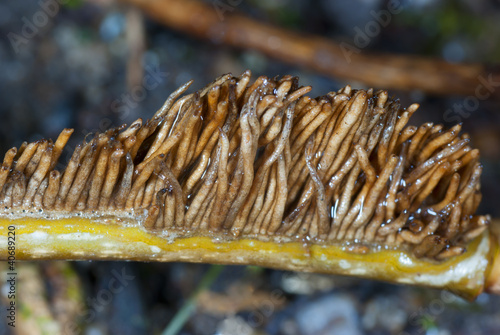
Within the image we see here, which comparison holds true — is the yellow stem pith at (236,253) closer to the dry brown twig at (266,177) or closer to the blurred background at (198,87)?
the dry brown twig at (266,177)

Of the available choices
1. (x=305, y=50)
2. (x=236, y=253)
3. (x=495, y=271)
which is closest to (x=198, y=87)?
(x=305, y=50)

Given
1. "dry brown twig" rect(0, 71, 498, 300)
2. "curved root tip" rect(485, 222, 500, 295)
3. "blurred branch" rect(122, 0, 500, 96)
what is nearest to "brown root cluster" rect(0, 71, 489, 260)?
"dry brown twig" rect(0, 71, 498, 300)

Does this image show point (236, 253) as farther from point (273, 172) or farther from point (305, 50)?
point (305, 50)

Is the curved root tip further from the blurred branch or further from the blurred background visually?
the blurred branch

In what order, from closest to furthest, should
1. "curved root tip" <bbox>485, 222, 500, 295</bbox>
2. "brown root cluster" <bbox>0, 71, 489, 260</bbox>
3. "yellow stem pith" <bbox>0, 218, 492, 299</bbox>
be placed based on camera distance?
1. "brown root cluster" <bbox>0, 71, 489, 260</bbox>
2. "yellow stem pith" <bbox>0, 218, 492, 299</bbox>
3. "curved root tip" <bbox>485, 222, 500, 295</bbox>

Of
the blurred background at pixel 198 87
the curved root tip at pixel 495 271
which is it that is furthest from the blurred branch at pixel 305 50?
the curved root tip at pixel 495 271

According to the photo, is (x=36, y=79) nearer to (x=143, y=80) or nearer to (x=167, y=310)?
(x=143, y=80)
